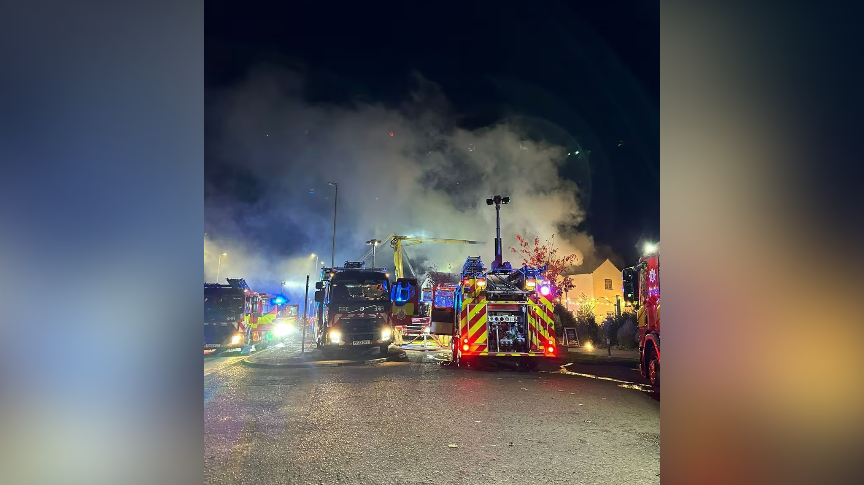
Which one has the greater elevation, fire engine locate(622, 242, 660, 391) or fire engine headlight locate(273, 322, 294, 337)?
fire engine locate(622, 242, 660, 391)

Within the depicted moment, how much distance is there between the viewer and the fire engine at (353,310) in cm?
1677

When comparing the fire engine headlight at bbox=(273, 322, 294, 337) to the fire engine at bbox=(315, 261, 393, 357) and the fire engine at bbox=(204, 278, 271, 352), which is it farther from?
the fire engine at bbox=(315, 261, 393, 357)

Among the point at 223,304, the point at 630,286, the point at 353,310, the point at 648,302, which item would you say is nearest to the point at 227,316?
the point at 223,304

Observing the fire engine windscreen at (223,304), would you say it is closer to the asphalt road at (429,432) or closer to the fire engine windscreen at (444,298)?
the fire engine windscreen at (444,298)

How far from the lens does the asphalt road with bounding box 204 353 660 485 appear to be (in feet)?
15.6

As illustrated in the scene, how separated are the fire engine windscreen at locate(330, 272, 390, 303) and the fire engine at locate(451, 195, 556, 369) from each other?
4.58 meters

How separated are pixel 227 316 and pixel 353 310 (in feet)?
16.8

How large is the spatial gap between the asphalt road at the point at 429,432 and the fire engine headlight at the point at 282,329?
626 inches

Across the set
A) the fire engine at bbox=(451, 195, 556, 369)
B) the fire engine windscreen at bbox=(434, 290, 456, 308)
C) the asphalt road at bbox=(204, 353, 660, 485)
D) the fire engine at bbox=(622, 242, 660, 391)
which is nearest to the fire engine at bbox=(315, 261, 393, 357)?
the fire engine windscreen at bbox=(434, 290, 456, 308)
